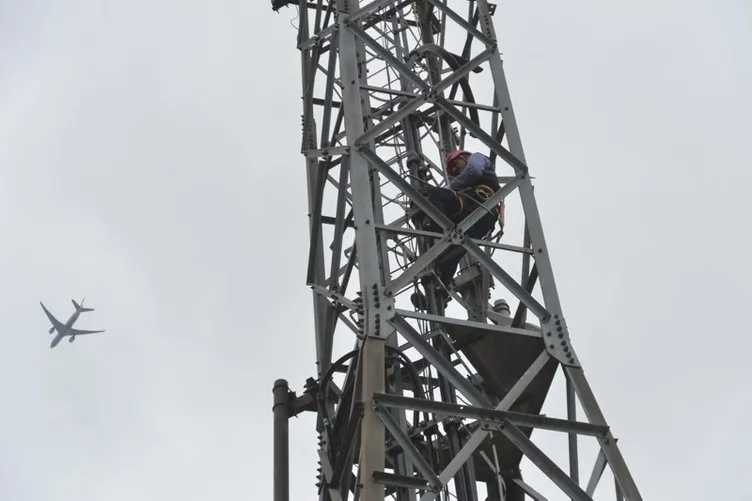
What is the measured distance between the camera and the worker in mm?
10031

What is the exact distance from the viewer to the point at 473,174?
10.2 metres

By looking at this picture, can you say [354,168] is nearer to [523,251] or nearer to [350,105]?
[350,105]

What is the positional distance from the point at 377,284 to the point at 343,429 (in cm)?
143

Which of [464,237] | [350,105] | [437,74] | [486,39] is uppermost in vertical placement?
[437,74]

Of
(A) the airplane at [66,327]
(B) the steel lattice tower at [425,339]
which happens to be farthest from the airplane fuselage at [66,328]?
(B) the steel lattice tower at [425,339]

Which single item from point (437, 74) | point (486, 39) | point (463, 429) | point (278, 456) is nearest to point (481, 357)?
point (463, 429)

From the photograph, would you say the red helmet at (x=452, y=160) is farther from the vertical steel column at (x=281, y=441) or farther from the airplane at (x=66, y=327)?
the airplane at (x=66, y=327)

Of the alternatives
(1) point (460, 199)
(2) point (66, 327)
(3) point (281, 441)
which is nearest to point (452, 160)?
(1) point (460, 199)

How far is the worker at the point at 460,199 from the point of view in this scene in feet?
32.9

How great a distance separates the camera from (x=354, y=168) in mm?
9453

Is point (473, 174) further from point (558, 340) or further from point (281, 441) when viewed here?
point (281, 441)

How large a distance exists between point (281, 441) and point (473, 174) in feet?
10.9

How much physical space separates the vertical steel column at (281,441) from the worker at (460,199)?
1.74 m

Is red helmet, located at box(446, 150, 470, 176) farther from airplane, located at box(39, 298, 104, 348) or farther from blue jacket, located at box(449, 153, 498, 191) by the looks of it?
airplane, located at box(39, 298, 104, 348)
